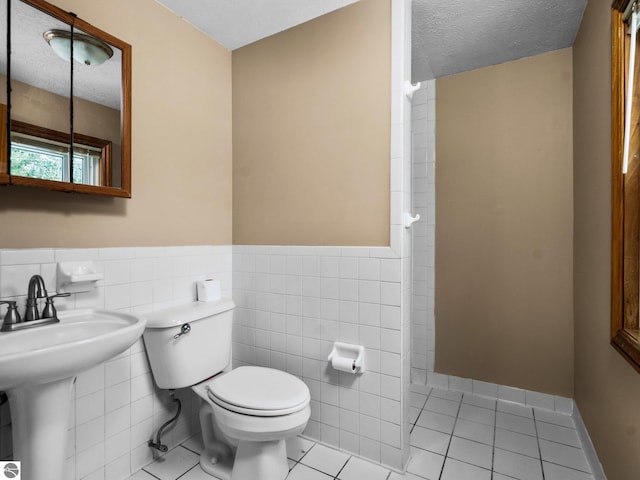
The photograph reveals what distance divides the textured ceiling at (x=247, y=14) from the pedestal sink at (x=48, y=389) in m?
1.62

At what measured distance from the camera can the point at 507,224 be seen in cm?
229

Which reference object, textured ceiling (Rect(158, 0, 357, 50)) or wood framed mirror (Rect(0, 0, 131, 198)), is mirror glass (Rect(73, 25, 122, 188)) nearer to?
wood framed mirror (Rect(0, 0, 131, 198))

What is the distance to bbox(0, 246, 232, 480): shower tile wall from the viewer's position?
4.17ft

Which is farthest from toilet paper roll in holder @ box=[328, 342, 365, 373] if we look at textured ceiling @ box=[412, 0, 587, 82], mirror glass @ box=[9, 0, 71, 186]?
textured ceiling @ box=[412, 0, 587, 82]

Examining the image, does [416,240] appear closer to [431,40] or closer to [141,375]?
[431,40]

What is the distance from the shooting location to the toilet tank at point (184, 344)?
156 cm

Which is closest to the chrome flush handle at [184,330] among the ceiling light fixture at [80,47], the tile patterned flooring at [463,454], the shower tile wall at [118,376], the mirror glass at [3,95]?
the shower tile wall at [118,376]

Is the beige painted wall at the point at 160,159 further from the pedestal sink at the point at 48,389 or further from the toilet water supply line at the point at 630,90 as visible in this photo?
the toilet water supply line at the point at 630,90

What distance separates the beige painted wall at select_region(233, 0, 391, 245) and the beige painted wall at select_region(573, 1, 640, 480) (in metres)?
0.96

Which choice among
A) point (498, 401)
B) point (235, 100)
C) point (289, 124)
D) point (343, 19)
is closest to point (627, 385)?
point (498, 401)

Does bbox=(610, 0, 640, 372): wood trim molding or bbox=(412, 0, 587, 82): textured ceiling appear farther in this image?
bbox=(412, 0, 587, 82): textured ceiling

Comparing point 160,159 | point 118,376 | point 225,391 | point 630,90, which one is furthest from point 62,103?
point 630,90

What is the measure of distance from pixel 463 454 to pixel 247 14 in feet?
8.53

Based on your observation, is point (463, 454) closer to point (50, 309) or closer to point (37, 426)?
point (37, 426)
